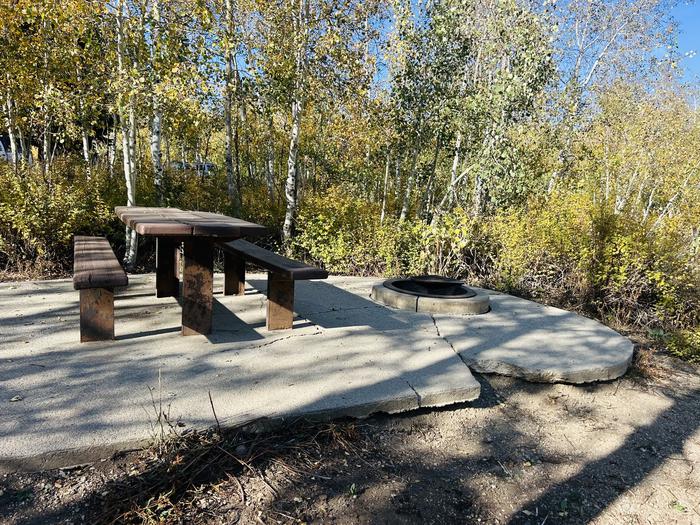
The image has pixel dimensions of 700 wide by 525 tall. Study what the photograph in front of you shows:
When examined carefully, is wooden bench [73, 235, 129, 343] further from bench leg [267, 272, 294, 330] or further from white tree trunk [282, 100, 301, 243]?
white tree trunk [282, 100, 301, 243]

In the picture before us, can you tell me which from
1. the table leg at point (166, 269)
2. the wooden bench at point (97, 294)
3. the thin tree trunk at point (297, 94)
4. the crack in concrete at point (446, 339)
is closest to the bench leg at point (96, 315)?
the wooden bench at point (97, 294)

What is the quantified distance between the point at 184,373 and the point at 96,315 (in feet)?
2.85

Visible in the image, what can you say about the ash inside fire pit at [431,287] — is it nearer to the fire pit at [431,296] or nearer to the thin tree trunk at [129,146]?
the fire pit at [431,296]

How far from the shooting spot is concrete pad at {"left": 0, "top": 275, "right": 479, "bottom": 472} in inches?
82.8

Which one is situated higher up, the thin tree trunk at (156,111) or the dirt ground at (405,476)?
the thin tree trunk at (156,111)

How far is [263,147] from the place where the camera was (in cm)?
1347

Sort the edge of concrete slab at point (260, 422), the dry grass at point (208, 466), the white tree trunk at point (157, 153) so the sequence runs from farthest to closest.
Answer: the white tree trunk at point (157, 153) → the edge of concrete slab at point (260, 422) → the dry grass at point (208, 466)

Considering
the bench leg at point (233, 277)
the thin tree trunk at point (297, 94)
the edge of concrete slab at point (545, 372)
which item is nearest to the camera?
the edge of concrete slab at point (545, 372)

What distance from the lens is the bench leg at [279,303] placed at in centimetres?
356

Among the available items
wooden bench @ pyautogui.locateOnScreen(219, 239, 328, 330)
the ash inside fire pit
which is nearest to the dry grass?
wooden bench @ pyautogui.locateOnScreen(219, 239, 328, 330)

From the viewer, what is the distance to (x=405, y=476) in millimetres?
2133

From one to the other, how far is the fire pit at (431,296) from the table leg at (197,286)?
2.01 m

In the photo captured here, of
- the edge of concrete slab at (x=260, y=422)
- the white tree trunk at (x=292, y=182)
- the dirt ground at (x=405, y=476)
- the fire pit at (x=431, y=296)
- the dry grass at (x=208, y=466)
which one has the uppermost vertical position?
the white tree trunk at (x=292, y=182)

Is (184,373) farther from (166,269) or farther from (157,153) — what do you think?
(157,153)
